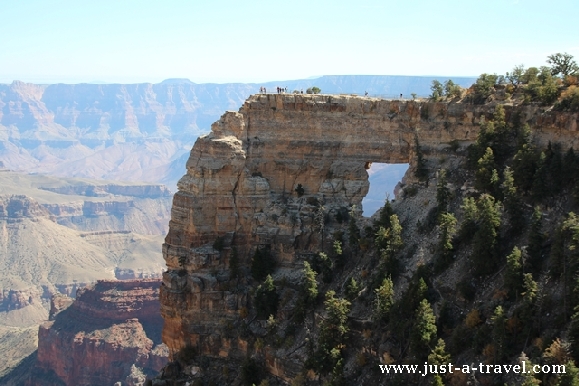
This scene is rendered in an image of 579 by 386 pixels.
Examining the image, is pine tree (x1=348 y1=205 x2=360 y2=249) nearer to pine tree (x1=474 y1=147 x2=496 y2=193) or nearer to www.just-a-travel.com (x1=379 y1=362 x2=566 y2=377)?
pine tree (x1=474 y1=147 x2=496 y2=193)

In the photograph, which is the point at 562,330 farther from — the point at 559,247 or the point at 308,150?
the point at 308,150

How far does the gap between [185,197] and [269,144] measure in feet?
24.5

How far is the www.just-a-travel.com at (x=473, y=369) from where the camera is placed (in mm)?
34531

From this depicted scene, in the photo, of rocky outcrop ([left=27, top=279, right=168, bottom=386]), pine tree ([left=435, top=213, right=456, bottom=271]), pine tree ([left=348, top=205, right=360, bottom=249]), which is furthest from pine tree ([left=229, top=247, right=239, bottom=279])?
rocky outcrop ([left=27, top=279, right=168, bottom=386])

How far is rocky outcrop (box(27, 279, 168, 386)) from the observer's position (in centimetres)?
12262

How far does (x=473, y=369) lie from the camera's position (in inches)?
1522

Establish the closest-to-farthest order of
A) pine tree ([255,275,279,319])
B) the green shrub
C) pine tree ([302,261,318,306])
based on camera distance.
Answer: pine tree ([302,261,318,306]), pine tree ([255,275,279,319]), the green shrub

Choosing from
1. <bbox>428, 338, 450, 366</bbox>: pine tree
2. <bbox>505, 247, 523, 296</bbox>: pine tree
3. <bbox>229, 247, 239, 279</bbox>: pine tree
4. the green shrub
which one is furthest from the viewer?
<bbox>229, 247, 239, 279</bbox>: pine tree

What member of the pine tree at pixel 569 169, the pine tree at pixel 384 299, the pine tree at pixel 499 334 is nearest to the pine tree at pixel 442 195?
the pine tree at pixel 384 299

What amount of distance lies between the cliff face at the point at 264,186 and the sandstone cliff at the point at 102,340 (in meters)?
63.3

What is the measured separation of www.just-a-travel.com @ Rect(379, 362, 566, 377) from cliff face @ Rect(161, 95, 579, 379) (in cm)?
1731

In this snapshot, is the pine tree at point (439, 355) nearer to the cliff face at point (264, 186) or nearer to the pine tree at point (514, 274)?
the pine tree at point (514, 274)

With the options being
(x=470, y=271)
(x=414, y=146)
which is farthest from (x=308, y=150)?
(x=470, y=271)

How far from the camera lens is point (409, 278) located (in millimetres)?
49250
